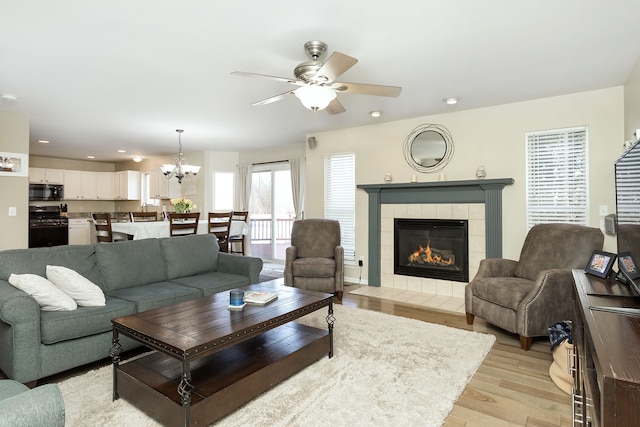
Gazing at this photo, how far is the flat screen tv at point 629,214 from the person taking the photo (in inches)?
66.9

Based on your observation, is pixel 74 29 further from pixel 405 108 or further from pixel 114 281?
pixel 405 108

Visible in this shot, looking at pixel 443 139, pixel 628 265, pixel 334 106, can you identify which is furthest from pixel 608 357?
pixel 443 139

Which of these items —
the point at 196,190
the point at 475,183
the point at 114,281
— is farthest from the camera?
the point at 196,190

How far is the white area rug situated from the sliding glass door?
4.42 meters

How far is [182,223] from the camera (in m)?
5.09

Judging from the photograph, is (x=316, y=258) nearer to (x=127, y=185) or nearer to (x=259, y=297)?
(x=259, y=297)

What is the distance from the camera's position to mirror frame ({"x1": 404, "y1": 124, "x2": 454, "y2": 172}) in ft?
15.4

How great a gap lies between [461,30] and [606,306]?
198cm

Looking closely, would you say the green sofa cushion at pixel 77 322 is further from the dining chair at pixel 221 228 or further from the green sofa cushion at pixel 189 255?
the dining chair at pixel 221 228

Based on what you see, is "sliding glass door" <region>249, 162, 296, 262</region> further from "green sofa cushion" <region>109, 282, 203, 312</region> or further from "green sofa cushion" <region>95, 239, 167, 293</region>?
"green sofa cushion" <region>109, 282, 203, 312</region>

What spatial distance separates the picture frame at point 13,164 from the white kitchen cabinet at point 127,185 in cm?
433

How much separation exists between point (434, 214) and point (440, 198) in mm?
237

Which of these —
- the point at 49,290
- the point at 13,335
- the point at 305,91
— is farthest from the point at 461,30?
the point at 13,335

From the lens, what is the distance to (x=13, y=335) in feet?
6.96
